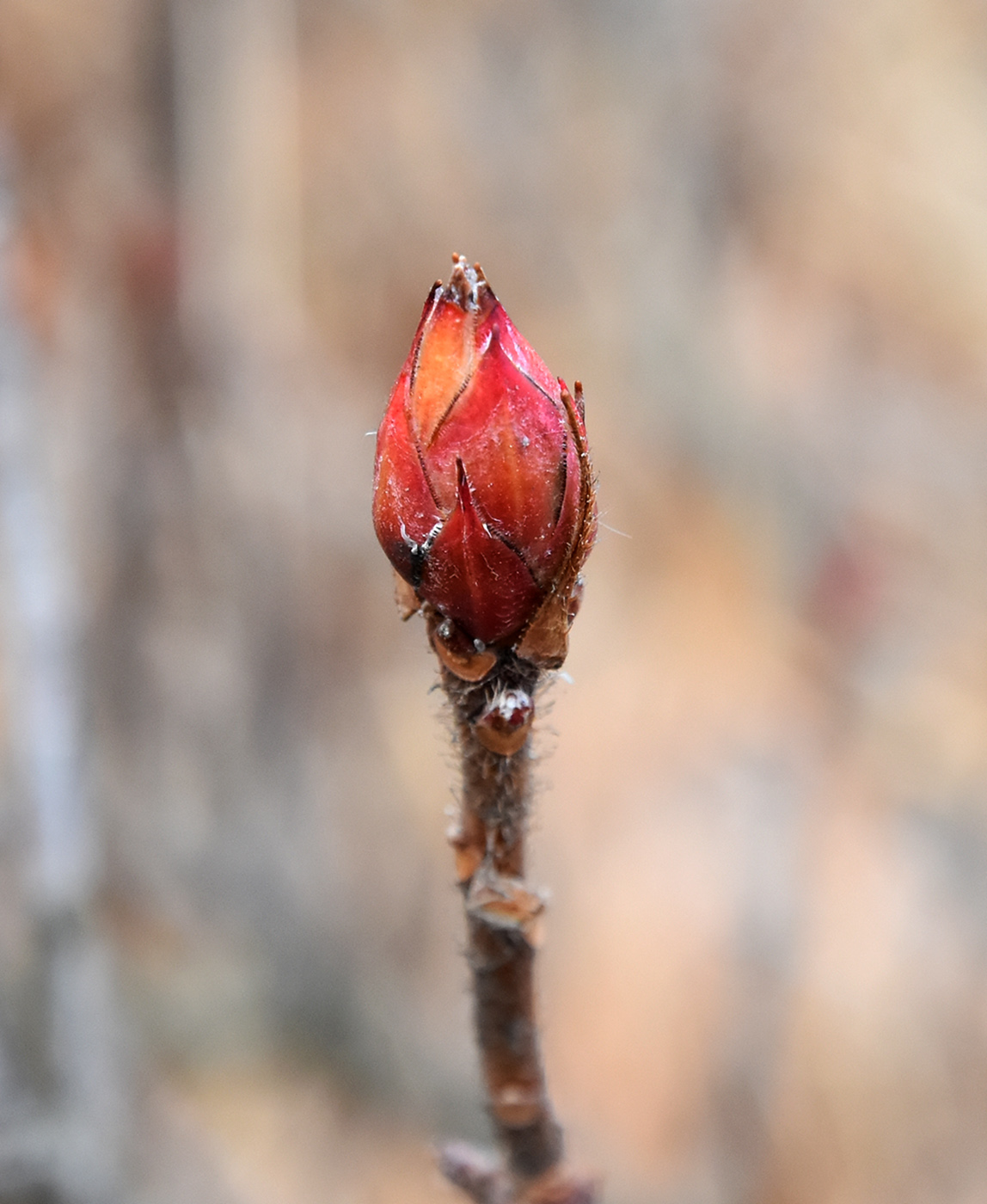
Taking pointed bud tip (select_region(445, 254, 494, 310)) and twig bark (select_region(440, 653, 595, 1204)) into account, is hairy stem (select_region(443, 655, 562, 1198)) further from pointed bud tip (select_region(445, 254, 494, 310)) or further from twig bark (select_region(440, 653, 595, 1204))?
pointed bud tip (select_region(445, 254, 494, 310))

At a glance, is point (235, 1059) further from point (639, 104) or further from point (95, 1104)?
point (639, 104)

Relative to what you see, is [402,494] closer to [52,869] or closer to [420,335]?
[420,335]

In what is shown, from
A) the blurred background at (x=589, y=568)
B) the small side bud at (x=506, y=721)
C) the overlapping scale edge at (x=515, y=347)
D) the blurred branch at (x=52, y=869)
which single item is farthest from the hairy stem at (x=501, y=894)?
the blurred background at (x=589, y=568)

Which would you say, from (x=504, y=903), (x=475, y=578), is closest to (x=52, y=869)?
(x=504, y=903)

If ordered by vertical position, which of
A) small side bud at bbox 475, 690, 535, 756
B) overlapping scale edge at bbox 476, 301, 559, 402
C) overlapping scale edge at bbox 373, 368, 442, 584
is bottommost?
small side bud at bbox 475, 690, 535, 756

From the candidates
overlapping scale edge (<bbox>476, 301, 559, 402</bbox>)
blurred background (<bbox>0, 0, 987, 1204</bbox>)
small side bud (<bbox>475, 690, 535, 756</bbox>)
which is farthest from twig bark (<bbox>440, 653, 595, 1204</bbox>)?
blurred background (<bbox>0, 0, 987, 1204</bbox>)

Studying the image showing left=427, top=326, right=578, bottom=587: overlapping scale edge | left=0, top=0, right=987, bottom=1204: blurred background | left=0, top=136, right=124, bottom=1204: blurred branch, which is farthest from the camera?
left=0, top=0, right=987, bottom=1204: blurred background

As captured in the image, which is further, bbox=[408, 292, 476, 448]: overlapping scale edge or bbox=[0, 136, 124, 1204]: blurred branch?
bbox=[0, 136, 124, 1204]: blurred branch

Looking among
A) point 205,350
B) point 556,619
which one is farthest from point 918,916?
point 556,619
